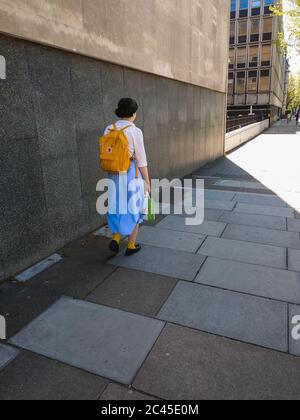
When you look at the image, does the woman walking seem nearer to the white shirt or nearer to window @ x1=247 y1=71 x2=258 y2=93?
the white shirt

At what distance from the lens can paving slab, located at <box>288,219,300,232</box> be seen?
219 inches

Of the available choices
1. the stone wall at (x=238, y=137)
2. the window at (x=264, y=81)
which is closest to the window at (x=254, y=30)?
the window at (x=264, y=81)

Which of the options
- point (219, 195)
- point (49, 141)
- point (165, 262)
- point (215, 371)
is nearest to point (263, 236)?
point (165, 262)

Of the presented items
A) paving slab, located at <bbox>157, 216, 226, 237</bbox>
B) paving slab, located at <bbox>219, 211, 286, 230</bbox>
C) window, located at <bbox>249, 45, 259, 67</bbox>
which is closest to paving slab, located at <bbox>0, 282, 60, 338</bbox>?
paving slab, located at <bbox>157, 216, 226, 237</bbox>

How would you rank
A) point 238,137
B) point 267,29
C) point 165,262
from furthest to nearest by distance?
point 267,29, point 238,137, point 165,262

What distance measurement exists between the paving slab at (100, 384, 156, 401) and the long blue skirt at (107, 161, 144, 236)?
2.18m

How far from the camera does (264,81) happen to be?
181 ft

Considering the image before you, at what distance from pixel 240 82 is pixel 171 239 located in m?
59.0
